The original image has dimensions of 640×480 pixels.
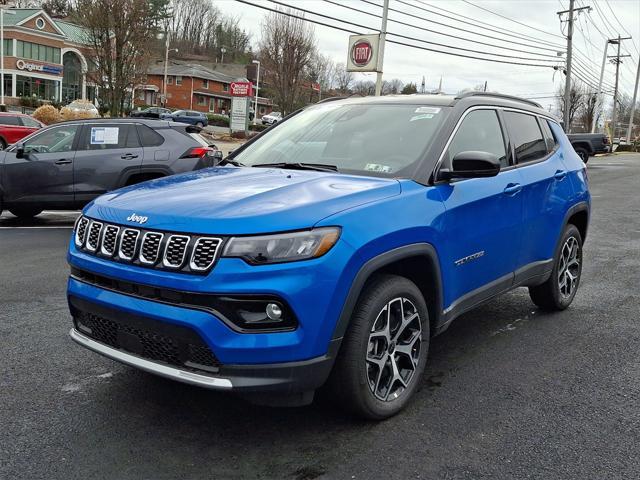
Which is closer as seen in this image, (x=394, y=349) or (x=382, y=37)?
(x=394, y=349)

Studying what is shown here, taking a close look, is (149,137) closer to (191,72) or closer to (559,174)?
(559,174)

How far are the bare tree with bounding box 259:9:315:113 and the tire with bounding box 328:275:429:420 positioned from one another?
39045mm

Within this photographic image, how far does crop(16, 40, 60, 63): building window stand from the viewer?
60.7 meters

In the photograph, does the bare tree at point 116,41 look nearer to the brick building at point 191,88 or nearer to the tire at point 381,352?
the tire at point 381,352

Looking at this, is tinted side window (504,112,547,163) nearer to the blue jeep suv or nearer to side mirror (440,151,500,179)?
the blue jeep suv

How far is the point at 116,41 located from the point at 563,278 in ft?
80.4

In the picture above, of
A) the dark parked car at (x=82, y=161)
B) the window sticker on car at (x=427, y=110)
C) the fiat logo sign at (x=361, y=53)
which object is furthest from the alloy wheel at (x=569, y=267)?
the fiat logo sign at (x=361, y=53)

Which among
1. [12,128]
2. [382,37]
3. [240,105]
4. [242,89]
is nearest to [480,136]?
[382,37]

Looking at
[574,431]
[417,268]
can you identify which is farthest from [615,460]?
[417,268]

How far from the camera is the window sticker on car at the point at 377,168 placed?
3.81 metres

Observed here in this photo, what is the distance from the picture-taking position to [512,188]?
4.40 metres

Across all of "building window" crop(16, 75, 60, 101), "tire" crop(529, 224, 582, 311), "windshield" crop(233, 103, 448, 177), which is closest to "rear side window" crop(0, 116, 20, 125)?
"windshield" crop(233, 103, 448, 177)

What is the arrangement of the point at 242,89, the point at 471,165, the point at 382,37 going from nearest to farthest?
the point at 471,165 → the point at 382,37 → the point at 242,89

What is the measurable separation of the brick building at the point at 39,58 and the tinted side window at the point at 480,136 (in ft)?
193
